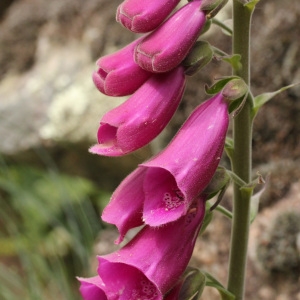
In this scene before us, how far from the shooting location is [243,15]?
720mm

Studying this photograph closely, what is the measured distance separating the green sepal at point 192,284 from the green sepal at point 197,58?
0.79 ft

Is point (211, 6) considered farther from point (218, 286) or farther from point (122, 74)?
point (218, 286)

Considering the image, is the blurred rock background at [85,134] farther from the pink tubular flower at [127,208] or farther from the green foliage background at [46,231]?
the pink tubular flower at [127,208]

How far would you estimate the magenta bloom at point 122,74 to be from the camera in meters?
0.71

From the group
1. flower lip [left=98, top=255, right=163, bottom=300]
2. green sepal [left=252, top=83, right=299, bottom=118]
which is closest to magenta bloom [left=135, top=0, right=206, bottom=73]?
green sepal [left=252, top=83, right=299, bottom=118]

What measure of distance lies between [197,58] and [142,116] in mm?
90

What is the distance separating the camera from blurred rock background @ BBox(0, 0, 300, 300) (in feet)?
5.14

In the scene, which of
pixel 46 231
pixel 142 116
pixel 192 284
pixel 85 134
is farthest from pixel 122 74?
pixel 46 231

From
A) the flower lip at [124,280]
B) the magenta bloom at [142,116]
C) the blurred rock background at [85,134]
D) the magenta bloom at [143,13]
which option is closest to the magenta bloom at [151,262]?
the flower lip at [124,280]

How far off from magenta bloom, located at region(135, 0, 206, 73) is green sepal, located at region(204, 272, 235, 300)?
0.28 m

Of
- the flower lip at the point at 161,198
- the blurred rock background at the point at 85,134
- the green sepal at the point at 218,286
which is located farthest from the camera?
the blurred rock background at the point at 85,134

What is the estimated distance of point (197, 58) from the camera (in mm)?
710

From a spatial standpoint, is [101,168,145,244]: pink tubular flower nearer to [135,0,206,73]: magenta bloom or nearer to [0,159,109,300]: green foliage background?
[135,0,206,73]: magenta bloom

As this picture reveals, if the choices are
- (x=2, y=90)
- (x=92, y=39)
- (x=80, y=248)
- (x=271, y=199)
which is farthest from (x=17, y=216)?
(x=271, y=199)
